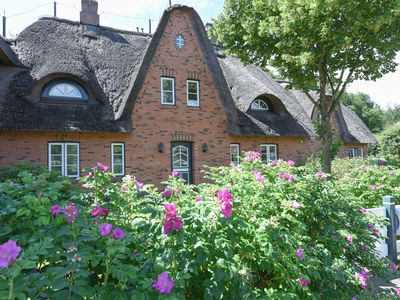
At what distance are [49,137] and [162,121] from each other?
4.33 m

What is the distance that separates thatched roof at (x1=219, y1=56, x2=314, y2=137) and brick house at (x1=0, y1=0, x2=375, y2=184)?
0.07 meters

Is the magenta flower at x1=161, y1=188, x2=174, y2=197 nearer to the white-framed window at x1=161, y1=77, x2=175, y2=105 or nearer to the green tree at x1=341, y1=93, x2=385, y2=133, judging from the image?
the white-framed window at x1=161, y1=77, x2=175, y2=105

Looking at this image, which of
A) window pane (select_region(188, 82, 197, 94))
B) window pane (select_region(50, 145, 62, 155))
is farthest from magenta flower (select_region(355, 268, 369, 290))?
window pane (select_region(188, 82, 197, 94))

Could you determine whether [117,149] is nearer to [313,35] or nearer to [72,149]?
[72,149]

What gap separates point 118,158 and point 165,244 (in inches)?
463

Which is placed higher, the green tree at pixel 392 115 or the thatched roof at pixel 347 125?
the green tree at pixel 392 115

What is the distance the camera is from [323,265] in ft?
10.8

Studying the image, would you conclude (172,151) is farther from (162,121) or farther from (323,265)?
(323,265)

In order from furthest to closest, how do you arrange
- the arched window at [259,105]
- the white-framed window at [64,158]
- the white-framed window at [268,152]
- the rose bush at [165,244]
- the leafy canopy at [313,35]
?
the arched window at [259,105]
the white-framed window at [268,152]
the white-framed window at [64,158]
the leafy canopy at [313,35]
the rose bush at [165,244]

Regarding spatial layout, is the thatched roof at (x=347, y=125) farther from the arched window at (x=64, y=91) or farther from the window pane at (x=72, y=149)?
the window pane at (x=72, y=149)

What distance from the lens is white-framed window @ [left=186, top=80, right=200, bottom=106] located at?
15180mm

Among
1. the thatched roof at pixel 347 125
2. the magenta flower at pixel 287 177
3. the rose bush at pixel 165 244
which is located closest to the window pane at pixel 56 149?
the rose bush at pixel 165 244

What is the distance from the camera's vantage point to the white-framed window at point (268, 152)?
17.5m

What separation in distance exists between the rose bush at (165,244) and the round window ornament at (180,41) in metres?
12.3
